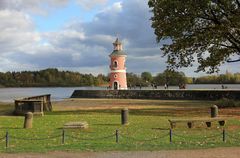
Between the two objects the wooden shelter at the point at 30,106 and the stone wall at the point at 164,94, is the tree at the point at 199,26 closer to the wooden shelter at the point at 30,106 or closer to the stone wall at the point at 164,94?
the wooden shelter at the point at 30,106

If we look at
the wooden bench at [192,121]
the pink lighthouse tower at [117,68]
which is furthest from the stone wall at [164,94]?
the wooden bench at [192,121]

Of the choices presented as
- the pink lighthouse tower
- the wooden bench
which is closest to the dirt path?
the wooden bench

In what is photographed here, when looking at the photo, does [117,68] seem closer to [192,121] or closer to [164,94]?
[164,94]

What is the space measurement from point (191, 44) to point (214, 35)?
2.56m

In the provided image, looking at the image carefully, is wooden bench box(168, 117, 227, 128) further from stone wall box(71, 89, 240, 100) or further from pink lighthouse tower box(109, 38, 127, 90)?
pink lighthouse tower box(109, 38, 127, 90)

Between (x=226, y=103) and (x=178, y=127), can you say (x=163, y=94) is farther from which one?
(x=178, y=127)

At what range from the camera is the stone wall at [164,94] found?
221ft

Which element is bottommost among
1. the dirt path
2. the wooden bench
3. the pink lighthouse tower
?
the dirt path

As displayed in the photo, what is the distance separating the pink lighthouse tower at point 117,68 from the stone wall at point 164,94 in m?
2.22

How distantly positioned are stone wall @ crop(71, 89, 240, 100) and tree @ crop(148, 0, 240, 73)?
2762cm

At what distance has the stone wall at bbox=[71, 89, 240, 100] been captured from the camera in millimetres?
67312

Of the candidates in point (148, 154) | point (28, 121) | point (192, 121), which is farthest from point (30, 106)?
point (148, 154)

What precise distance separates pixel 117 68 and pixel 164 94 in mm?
12756

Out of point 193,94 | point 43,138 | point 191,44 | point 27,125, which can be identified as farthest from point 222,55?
point 193,94
